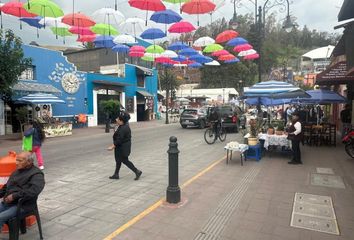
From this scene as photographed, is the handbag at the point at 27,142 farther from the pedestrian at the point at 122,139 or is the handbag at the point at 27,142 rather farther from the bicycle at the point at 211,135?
the bicycle at the point at 211,135

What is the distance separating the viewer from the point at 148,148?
12719mm

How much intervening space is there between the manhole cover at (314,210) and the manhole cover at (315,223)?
16cm

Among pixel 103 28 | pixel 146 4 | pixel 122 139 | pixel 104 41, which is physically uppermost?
pixel 103 28

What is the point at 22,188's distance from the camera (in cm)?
389

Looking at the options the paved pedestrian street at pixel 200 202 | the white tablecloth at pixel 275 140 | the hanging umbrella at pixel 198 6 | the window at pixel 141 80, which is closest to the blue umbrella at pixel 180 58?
the window at pixel 141 80

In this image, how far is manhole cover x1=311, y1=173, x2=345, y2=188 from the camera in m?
6.89

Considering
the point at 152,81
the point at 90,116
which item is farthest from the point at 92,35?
the point at 152,81

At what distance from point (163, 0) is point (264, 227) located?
886 centimetres

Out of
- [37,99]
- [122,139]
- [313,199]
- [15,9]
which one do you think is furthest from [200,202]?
→ [37,99]

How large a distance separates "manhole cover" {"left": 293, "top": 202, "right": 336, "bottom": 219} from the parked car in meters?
16.6

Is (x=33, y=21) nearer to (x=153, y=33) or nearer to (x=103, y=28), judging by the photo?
(x=103, y=28)

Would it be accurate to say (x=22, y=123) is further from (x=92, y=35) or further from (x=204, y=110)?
(x=204, y=110)

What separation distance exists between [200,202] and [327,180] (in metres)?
3.65

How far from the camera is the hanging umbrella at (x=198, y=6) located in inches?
452
